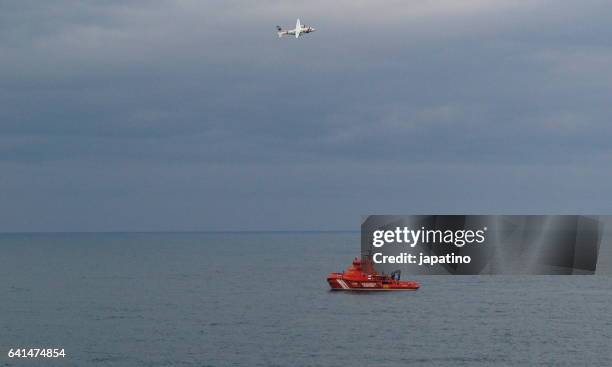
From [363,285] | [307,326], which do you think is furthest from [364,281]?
[307,326]

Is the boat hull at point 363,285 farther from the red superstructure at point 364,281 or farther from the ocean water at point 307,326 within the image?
the ocean water at point 307,326

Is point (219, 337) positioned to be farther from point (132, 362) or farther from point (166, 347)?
point (132, 362)

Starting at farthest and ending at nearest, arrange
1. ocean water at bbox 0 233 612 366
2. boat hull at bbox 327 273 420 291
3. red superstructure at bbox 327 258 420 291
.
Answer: red superstructure at bbox 327 258 420 291, boat hull at bbox 327 273 420 291, ocean water at bbox 0 233 612 366

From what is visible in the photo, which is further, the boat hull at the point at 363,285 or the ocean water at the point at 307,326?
the boat hull at the point at 363,285

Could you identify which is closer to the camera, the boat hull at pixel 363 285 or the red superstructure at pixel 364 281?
the boat hull at pixel 363 285

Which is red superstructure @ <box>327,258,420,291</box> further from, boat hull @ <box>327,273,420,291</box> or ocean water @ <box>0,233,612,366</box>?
ocean water @ <box>0,233,612,366</box>

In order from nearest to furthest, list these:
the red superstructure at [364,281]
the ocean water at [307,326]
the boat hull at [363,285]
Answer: the ocean water at [307,326]
the boat hull at [363,285]
the red superstructure at [364,281]

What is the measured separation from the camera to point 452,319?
438 feet

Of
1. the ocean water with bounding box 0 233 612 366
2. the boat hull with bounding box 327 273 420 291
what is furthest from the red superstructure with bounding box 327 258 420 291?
the ocean water with bounding box 0 233 612 366

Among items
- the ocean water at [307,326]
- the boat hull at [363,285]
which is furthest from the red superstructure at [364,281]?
the ocean water at [307,326]

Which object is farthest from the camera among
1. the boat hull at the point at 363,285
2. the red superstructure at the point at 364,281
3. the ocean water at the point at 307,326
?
the red superstructure at the point at 364,281

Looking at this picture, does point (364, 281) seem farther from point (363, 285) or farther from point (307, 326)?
point (307, 326)

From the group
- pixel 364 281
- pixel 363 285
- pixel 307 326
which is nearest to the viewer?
pixel 307 326

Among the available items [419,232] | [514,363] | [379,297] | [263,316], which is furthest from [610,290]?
[419,232]
